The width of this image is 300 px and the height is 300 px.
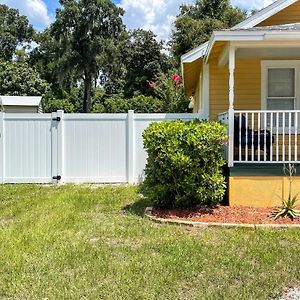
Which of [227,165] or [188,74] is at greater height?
[188,74]

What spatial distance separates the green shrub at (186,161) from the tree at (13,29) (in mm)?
49057

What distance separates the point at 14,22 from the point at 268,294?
56.9m

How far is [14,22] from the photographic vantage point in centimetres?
5488

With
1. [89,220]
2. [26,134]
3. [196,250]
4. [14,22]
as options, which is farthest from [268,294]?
[14,22]

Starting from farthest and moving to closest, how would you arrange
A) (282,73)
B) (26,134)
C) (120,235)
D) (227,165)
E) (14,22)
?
1. (14,22)
2. (26,134)
3. (282,73)
4. (227,165)
5. (120,235)

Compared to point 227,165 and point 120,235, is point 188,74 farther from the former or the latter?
point 120,235

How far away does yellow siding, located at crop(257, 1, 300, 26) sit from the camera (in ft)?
34.6

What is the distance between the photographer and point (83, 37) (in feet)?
126

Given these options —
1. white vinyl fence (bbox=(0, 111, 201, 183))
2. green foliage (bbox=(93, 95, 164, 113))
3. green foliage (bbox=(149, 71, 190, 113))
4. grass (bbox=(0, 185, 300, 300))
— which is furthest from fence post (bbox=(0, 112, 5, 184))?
green foliage (bbox=(93, 95, 164, 113))

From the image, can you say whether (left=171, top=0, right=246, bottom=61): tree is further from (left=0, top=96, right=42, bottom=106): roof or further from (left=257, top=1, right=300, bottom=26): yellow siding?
(left=257, top=1, right=300, bottom=26): yellow siding

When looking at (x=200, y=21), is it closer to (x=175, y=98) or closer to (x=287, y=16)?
(x=175, y=98)

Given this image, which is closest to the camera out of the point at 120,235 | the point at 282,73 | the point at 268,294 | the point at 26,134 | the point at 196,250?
the point at 268,294

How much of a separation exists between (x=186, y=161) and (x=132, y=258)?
2.47 meters

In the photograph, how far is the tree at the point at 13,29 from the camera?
52219 millimetres
